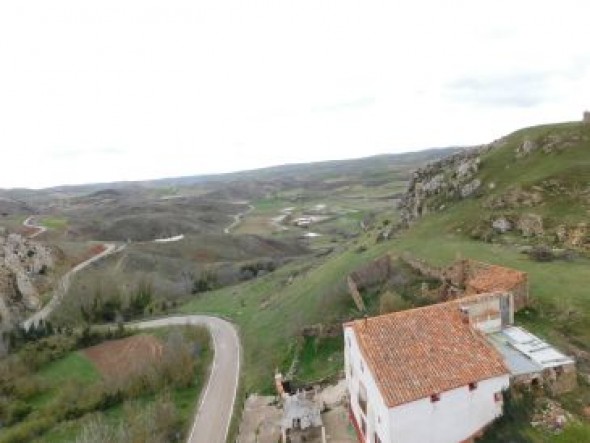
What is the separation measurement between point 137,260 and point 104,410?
5862 cm

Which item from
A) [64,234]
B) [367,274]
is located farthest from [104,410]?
[64,234]

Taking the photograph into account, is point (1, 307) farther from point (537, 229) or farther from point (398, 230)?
point (537, 229)

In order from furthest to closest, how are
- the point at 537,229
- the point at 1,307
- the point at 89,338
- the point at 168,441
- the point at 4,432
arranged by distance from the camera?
the point at 1,307
the point at 89,338
the point at 4,432
the point at 537,229
the point at 168,441

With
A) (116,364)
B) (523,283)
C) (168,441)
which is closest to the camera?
(523,283)

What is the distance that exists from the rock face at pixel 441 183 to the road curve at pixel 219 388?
25.0 m

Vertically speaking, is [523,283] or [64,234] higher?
[523,283]

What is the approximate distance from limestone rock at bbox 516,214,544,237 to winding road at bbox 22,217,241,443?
1075 inches

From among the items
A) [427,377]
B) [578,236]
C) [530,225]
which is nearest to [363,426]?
[427,377]

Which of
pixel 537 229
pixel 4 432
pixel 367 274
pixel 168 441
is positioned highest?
pixel 537 229

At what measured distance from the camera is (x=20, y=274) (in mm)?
97312

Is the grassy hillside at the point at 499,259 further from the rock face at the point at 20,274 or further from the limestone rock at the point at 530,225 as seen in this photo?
the rock face at the point at 20,274

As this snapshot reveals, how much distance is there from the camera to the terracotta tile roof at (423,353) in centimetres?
2577

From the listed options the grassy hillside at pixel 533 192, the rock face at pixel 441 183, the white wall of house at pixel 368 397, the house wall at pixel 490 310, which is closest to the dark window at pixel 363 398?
the white wall of house at pixel 368 397

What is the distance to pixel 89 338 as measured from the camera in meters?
74.2
